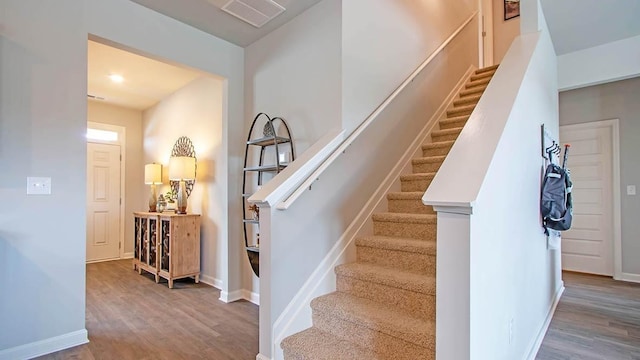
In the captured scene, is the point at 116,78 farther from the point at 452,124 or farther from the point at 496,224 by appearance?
the point at 496,224

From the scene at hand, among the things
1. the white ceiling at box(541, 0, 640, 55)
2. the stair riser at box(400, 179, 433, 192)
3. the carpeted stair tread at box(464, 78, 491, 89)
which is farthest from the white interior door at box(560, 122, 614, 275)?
the stair riser at box(400, 179, 433, 192)

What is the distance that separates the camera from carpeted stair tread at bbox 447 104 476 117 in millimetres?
3499

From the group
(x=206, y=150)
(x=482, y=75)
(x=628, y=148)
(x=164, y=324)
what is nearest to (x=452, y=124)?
(x=482, y=75)

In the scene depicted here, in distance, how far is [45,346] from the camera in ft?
7.23

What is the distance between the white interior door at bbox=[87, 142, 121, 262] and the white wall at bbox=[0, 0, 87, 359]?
344 cm

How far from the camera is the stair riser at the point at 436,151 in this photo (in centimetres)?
306

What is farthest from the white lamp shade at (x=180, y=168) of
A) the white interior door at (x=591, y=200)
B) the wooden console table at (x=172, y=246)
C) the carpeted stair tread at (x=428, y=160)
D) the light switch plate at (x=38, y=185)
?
the white interior door at (x=591, y=200)

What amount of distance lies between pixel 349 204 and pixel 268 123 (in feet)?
4.02

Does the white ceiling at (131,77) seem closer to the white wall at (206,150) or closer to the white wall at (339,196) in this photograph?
the white wall at (206,150)

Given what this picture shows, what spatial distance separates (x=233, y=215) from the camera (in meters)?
3.33

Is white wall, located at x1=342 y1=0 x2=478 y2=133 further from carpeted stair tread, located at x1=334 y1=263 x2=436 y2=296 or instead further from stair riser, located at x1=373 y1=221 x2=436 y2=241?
carpeted stair tread, located at x1=334 y1=263 x2=436 y2=296

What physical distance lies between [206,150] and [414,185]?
2713 mm

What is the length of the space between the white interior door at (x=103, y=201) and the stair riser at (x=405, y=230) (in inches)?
195

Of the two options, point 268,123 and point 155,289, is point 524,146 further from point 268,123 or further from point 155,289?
point 155,289
